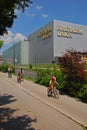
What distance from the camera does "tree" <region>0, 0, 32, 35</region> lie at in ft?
34.8

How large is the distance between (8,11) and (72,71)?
440 inches

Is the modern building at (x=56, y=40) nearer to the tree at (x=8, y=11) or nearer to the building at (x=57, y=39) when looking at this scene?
the building at (x=57, y=39)

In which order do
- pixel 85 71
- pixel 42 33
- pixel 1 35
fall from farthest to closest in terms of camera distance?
pixel 42 33, pixel 85 71, pixel 1 35

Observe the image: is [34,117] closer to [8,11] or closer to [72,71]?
[8,11]

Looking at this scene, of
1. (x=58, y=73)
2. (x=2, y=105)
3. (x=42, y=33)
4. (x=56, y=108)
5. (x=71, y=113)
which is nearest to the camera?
(x=71, y=113)

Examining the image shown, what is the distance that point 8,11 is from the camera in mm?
11391

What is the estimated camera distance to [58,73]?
27344mm

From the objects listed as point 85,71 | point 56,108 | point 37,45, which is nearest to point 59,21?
point 37,45

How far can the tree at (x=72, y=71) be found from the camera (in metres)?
21.4

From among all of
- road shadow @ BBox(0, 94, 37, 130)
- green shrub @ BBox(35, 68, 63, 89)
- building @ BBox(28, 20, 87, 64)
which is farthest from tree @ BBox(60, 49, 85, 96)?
building @ BBox(28, 20, 87, 64)

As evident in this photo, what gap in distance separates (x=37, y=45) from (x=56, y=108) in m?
86.2

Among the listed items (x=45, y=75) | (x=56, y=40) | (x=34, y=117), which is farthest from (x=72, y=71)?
(x=56, y=40)

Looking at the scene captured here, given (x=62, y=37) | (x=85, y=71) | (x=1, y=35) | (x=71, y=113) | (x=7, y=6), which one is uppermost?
(x=62, y=37)

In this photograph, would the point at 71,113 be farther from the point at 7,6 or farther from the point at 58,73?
the point at 58,73
